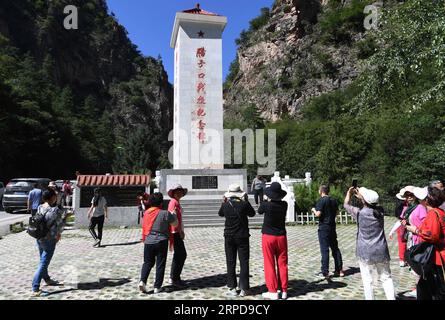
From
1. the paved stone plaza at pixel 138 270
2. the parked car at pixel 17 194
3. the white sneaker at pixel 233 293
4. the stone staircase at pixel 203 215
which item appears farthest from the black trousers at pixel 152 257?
the parked car at pixel 17 194

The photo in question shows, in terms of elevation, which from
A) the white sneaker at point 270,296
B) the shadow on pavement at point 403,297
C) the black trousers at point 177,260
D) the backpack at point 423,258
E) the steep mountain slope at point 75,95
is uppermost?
the steep mountain slope at point 75,95

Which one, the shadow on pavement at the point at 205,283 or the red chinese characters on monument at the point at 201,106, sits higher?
the red chinese characters on monument at the point at 201,106

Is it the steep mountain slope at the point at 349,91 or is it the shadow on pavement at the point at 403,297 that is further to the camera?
the steep mountain slope at the point at 349,91

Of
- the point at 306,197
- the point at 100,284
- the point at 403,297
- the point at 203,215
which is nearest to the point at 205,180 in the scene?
the point at 203,215

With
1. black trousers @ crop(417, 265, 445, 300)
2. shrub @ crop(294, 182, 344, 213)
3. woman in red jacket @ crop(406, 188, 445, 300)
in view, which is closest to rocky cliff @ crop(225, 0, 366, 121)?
shrub @ crop(294, 182, 344, 213)

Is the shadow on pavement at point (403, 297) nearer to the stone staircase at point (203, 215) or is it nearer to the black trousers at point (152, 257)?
the black trousers at point (152, 257)

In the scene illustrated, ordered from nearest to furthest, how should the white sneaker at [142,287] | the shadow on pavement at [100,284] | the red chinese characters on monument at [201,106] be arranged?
the white sneaker at [142,287]
the shadow on pavement at [100,284]
the red chinese characters on monument at [201,106]

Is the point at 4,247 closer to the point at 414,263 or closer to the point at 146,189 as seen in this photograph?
the point at 146,189

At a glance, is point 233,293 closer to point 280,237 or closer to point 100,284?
point 280,237

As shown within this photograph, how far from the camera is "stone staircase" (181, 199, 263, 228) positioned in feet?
43.9

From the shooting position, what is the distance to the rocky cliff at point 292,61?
2387 inches

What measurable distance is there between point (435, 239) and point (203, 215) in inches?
420

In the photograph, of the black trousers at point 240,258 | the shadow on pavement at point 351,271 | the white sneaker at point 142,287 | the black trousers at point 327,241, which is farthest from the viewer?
the shadow on pavement at point 351,271
